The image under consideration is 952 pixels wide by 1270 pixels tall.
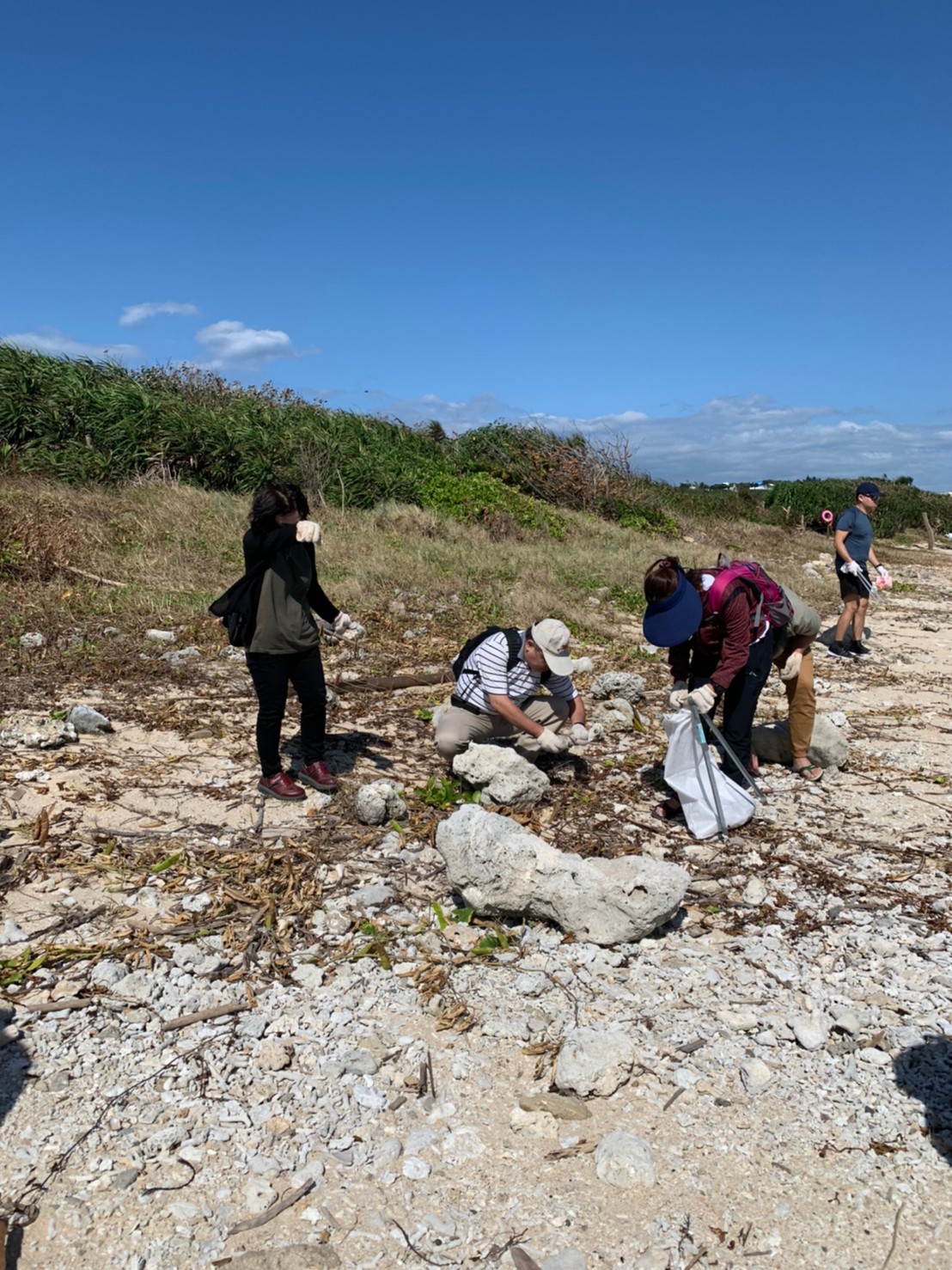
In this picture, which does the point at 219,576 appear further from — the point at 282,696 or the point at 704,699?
the point at 704,699

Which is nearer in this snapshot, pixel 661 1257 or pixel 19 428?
pixel 661 1257

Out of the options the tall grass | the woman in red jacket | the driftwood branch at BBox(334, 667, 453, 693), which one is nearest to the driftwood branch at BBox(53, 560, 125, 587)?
the tall grass

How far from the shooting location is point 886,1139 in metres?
2.44

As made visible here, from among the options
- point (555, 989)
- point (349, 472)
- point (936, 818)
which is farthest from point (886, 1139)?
point (349, 472)

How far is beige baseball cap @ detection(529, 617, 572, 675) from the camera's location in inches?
169

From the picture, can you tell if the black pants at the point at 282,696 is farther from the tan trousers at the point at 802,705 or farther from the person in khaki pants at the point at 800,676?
the tan trousers at the point at 802,705

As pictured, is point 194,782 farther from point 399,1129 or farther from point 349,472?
point 349,472

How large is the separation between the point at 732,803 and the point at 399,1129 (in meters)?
2.41

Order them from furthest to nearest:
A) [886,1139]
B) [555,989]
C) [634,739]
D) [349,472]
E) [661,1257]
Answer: [349,472]
[634,739]
[555,989]
[886,1139]
[661,1257]

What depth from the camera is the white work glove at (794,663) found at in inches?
191

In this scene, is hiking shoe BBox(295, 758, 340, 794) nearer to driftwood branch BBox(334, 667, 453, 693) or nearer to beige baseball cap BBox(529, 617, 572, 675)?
beige baseball cap BBox(529, 617, 572, 675)

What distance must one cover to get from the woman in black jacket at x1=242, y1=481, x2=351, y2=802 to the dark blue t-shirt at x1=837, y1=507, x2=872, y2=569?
5718 millimetres

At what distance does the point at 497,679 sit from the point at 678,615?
3.09ft

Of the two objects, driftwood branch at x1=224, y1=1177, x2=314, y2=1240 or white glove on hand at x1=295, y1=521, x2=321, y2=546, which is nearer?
driftwood branch at x1=224, y1=1177, x2=314, y2=1240
